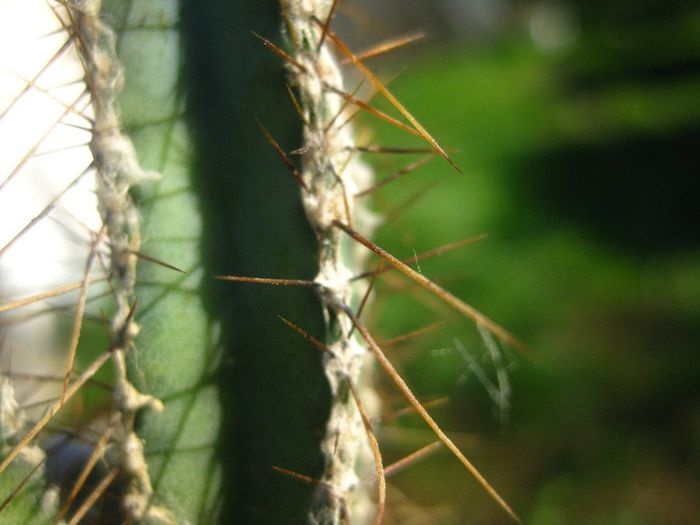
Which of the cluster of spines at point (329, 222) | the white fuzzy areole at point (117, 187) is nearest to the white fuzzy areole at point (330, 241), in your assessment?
the cluster of spines at point (329, 222)

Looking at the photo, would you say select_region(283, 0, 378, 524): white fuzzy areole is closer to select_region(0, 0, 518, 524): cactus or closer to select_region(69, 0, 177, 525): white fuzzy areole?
select_region(0, 0, 518, 524): cactus

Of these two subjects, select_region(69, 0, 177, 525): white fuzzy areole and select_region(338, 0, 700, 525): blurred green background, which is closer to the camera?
select_region(69, 0, 177, 525): white fuzzy areole

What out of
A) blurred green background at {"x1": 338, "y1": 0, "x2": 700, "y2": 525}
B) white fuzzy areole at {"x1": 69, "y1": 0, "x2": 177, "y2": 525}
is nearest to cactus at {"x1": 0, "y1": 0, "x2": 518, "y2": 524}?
white fuzzy areole at {"x1": 69, "y1": 0, "x2": 177, "y2": 525}

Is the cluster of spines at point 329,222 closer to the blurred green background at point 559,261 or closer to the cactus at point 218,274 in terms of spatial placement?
the cactus at point 218,274

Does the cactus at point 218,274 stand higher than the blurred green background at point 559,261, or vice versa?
the cactus at point 218,274

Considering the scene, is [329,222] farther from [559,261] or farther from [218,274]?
[559,261]

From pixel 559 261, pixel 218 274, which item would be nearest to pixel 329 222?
pixel 218 274
